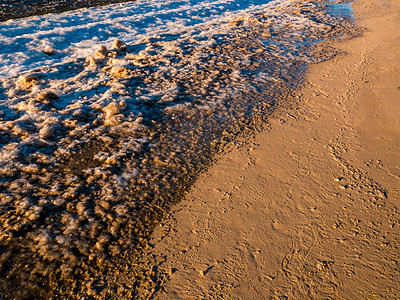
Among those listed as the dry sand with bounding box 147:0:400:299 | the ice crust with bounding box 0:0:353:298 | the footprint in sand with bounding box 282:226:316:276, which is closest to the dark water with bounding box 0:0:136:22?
the ice crust with bounding box 0:0:353:298

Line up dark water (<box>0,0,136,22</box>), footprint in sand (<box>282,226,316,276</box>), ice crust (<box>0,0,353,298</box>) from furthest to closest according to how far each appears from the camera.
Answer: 1. dark water (<box>0,0,136,22</box>)
2. ice crust (<box>0,0,353,298</box>)
3. footprint in sand (<box>282,226,316,276</box>)

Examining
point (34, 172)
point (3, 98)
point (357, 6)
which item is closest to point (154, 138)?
point (34, 172)

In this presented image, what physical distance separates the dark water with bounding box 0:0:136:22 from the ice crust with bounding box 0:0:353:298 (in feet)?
6.62

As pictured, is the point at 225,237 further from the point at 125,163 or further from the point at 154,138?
the point at 154,138

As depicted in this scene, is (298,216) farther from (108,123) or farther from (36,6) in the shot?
(36,6)

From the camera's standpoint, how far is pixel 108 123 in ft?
17.6

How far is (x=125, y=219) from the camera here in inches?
139

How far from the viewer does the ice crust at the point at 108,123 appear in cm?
319

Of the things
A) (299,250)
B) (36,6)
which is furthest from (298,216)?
(36,6)

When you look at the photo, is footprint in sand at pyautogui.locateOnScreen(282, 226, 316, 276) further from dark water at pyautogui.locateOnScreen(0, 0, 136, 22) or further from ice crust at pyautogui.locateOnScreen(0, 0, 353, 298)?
dark water at pyautogui.locateOnScreen(0, 0, 136, 22)

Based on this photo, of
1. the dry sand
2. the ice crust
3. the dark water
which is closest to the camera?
the dry sand

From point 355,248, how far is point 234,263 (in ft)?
5.01

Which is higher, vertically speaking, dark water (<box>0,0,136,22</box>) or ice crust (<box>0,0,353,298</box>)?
dark water (<box>0,0,136,22</box>)

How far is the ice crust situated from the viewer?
10.5ft
